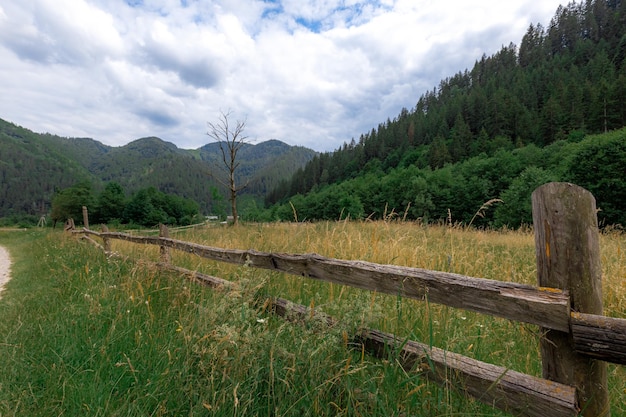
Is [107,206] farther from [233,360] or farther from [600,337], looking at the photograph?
[600,337]

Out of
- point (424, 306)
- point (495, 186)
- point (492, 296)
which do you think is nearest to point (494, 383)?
point (492, 296)

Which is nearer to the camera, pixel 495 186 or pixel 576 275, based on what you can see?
pixel 576 275

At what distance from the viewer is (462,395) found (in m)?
1.78

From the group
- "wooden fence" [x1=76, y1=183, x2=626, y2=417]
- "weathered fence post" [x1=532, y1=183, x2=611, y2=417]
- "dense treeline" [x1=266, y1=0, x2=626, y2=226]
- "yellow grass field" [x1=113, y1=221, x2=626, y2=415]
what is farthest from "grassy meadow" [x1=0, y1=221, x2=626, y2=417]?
"dense treeline" [x1=266, y1=0, x2=626, y2=226]

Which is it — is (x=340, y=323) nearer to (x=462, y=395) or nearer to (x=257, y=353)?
(x=257, y=353)

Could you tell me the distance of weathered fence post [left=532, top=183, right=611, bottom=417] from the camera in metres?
1.51

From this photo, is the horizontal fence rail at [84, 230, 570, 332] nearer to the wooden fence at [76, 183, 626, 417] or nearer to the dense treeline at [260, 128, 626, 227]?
the wooden fence at [76, 183, 626, 417]

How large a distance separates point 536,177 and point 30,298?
164ft

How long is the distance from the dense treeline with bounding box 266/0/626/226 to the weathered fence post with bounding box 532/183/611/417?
42.4 m

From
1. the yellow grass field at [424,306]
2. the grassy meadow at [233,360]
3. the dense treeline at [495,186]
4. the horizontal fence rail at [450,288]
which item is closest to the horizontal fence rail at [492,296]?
the horizontal fence rail at [450,288]

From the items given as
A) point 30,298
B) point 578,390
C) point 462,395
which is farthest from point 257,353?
point 30,298

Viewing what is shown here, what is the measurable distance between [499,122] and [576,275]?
325 feet

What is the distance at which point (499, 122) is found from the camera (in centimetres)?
8375

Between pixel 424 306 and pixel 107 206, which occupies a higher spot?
pixel 107 206
